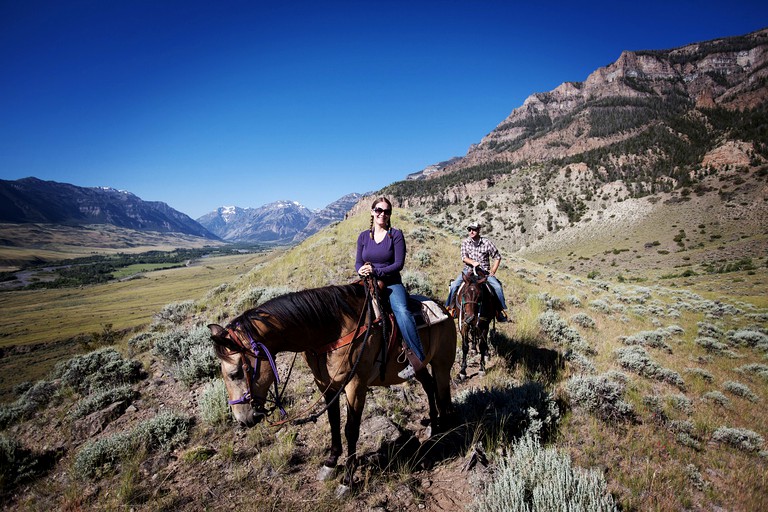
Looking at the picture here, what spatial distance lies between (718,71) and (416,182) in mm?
226027

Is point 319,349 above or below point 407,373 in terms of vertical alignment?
above

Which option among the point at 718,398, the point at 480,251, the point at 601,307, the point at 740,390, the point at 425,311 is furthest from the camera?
the point at 601,307

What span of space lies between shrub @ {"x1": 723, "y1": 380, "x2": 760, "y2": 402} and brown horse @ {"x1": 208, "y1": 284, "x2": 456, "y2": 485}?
992cm

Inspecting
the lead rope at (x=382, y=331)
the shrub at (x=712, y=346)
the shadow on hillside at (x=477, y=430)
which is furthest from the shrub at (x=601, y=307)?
the lead rope at (x=382, y=331)

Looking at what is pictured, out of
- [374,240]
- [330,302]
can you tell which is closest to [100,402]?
[330,302]

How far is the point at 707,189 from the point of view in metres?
71.1

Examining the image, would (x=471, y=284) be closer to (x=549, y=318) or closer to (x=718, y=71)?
(x=549, y=318)

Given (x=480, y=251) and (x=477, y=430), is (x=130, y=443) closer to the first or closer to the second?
(x=477, y=430)

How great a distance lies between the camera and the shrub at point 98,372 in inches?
297

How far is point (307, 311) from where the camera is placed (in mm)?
3680

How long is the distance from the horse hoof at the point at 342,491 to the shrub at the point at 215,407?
8.98ft

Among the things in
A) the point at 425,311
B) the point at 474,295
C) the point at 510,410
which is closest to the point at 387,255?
the point at 425,311

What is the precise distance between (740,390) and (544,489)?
380 inches

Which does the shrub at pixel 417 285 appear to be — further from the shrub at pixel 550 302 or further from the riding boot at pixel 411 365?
the riding boot at pixel 411 365
